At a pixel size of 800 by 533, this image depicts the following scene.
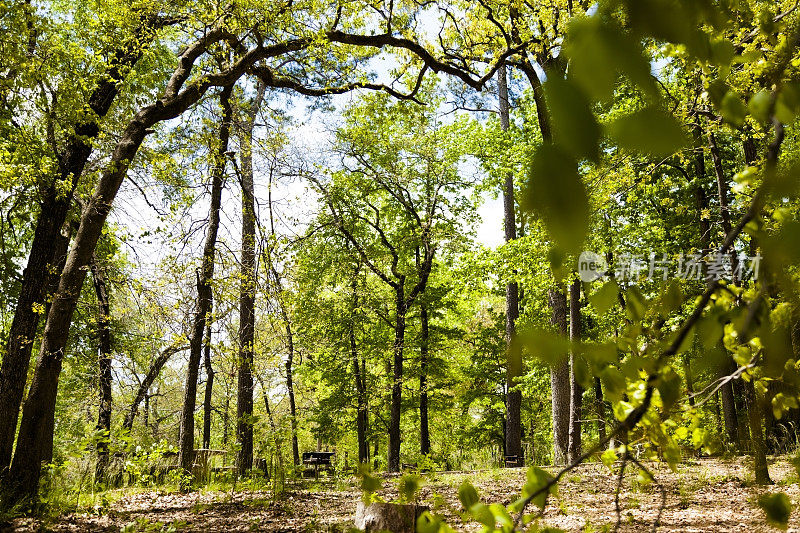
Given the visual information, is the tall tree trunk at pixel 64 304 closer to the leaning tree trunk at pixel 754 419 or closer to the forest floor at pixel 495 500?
the forest floor at pixel 495 500

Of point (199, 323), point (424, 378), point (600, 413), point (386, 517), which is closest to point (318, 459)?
point (424, 378)

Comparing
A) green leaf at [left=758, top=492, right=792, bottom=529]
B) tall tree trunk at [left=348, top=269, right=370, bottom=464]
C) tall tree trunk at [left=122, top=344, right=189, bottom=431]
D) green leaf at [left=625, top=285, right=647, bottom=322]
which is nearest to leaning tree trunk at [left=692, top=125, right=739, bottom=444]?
tall tree trunk at [left=348, top=269, right=370, bottom=464]

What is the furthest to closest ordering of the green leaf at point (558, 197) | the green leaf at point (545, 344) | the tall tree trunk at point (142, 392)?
the tall tree trunk at point (142, 392) → the green leaf at point (545, 344) → the green leaf at point (558, 197)

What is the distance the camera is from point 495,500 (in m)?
5.68

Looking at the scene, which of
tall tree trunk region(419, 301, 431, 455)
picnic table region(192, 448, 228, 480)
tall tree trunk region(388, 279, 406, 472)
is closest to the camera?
picnic table region(192, 448, 228, 480)

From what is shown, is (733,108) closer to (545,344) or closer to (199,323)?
(545,344)

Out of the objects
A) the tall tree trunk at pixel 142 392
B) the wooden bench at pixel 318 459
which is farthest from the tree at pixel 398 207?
the tall tree trunk at pixel 142 392

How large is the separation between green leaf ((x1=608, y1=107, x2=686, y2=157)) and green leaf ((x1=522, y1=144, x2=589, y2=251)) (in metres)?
0.04

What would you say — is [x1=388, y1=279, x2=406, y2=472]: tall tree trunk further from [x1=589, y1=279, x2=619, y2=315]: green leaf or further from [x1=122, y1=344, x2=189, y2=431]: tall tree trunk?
[x1=589, y1=279, x2=619, y2=315]: green leaf

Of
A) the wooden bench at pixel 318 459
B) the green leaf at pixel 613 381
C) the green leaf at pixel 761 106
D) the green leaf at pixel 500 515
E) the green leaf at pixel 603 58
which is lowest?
the wooden bench at pixel 318 459

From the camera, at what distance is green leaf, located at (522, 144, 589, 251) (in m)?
0.35

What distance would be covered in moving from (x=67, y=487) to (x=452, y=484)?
4.62 m

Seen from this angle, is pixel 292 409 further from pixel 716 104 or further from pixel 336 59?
pixel 716 104

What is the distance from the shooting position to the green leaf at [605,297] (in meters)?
0.67
